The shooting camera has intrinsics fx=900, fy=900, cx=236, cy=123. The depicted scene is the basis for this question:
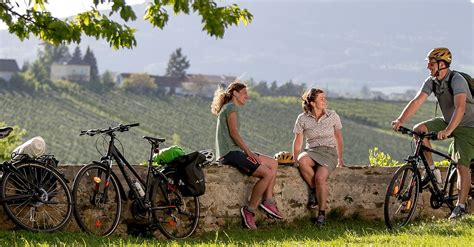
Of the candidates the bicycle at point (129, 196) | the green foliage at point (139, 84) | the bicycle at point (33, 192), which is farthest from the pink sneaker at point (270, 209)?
the green foliage at point (139, 84)

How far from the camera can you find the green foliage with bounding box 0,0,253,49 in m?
9.16

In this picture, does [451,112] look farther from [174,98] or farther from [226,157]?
[174,98]

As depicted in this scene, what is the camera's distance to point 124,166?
8.29 metres

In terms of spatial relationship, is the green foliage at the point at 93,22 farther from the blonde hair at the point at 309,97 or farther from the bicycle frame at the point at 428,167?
the bicycle frame at the point at 428,167

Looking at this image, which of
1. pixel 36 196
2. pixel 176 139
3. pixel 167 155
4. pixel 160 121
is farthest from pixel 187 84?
pixel 36 196

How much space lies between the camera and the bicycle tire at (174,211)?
8.48m

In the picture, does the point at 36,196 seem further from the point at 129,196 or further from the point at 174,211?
the point at 174,211

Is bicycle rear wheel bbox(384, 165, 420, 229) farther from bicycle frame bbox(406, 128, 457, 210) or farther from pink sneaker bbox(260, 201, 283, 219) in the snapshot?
pink sneaker bbox(260, 201, 283, 219)

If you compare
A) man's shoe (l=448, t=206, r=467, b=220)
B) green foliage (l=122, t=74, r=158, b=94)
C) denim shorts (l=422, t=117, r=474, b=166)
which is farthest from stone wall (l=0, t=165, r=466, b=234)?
green foliage (l=122, t=74, r=158, b=94)

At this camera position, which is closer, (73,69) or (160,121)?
(160,121)

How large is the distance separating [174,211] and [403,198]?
7.35 feet

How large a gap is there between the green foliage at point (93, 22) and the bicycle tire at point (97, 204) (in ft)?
6.22

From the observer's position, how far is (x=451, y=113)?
8.90m

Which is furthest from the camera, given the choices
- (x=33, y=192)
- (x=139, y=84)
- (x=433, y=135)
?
(x=139, y=84)
